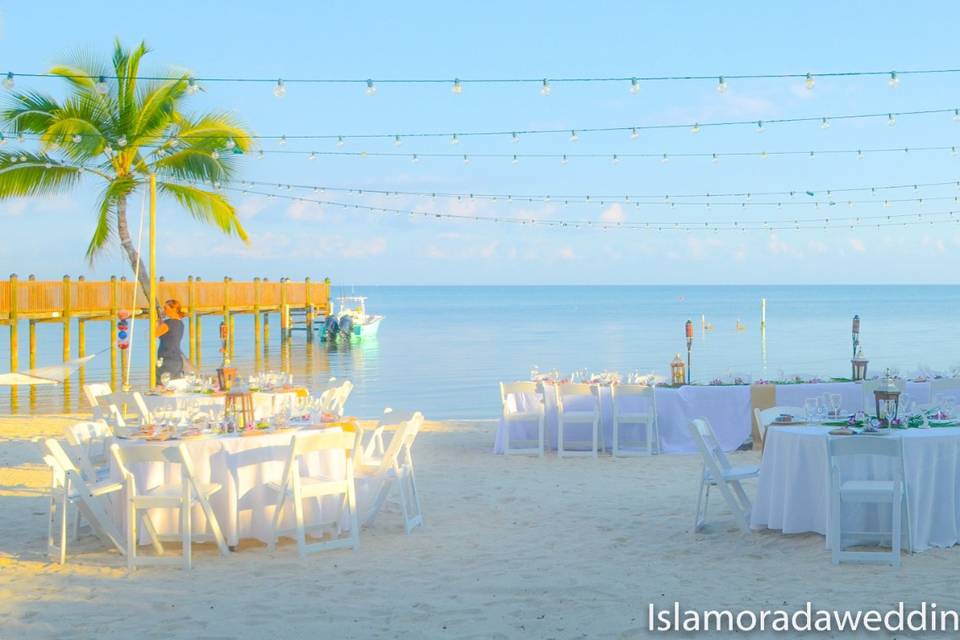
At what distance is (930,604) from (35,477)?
8759 mm

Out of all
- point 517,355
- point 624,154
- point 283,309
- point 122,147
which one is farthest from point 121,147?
point 283,309

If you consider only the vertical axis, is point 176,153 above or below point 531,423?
above

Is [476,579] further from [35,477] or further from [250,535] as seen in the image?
[35,477]

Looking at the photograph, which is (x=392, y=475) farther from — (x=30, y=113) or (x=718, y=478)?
(x=30, y=113)

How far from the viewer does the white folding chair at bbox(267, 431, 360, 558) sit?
686 centimetres

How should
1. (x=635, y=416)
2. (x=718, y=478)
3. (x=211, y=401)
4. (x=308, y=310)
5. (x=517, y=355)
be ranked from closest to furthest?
(x=718, y=478) → (x=211, y=401) → (x=635, y=416) → (x=517, y=355) → (x=308, y=310)

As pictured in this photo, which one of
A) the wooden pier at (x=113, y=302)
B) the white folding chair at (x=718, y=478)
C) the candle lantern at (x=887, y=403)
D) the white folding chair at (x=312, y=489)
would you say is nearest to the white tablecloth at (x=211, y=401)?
the white folding chair at (x=312, y=489)

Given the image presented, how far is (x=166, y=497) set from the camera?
665 cm

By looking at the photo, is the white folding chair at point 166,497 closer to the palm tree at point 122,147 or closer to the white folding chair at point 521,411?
the white folding chair at point 521,411

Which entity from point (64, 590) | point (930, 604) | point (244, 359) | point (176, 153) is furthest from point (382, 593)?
point (244, 359)

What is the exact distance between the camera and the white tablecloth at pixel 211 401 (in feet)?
34.7

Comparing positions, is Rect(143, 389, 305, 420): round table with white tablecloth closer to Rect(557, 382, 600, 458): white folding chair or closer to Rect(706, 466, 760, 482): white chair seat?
Rect(557, 382, 600, 458): white folding chair

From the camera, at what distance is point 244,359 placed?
38.2 m

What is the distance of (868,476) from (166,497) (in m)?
4.51
